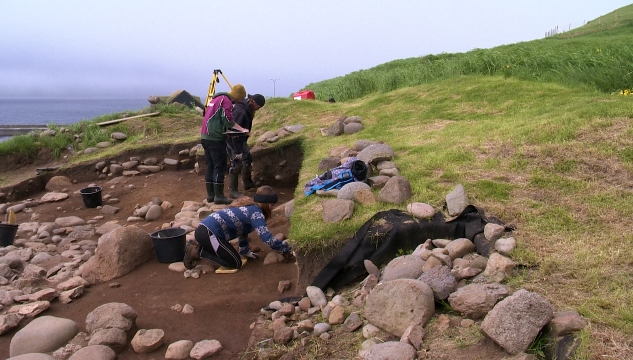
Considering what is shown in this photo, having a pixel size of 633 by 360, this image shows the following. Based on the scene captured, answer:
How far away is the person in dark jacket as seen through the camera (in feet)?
24.8

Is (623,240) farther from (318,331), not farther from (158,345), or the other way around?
(158,345)

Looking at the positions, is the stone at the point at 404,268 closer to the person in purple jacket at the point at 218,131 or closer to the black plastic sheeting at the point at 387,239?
the black plastic sheeting at the point at 387,239

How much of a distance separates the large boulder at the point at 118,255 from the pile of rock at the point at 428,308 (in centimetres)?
204

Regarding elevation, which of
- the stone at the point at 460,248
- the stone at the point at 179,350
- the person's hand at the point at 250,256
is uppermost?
the stone at the point at 460,248

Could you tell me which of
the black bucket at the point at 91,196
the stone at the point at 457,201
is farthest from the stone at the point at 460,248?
the black bucket at the point at 91,196

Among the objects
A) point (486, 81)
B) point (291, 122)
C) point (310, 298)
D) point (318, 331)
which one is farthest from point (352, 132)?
point (318, 331)

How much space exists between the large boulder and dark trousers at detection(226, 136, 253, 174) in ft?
8.06

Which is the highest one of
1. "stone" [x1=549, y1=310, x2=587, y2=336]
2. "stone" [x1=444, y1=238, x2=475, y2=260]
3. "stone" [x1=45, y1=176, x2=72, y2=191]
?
"stone" [x1=444, y1=238, x2=475, y2=260]

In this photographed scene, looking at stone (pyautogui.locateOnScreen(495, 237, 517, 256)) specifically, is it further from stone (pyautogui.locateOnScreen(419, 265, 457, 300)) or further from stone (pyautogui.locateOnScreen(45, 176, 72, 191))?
stone (pyautogui.locateOnScreen(45, 176, 72, 191))

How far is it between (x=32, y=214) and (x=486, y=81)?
7.95 metres

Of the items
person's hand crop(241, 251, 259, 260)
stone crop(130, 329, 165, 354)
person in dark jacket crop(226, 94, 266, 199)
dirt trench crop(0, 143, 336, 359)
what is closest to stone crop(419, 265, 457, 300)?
dirt trench crop(0, 143, 336, 359)

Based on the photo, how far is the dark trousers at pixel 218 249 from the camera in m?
5.02

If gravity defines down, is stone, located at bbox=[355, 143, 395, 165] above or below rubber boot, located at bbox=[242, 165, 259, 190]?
above

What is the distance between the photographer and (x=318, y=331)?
10.9 ft
